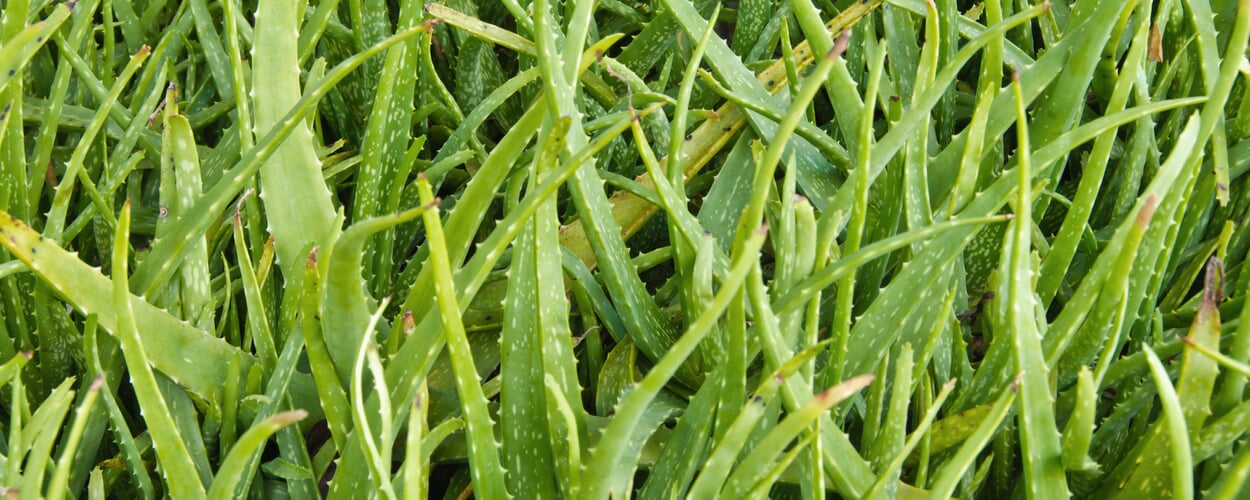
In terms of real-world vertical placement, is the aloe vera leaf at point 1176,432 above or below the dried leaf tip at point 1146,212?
below

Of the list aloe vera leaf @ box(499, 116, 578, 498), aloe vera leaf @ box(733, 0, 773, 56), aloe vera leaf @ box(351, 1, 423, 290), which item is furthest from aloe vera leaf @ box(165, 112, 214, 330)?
aloe vera leaf @ box(733, 0, 773, 56)

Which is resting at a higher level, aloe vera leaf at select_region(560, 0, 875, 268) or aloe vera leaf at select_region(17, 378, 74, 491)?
aloe vera leaf at select_region(560, 0, 875, 268)

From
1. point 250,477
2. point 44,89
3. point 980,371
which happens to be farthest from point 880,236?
point 44,89

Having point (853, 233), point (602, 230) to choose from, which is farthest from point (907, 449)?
point (602, 230)

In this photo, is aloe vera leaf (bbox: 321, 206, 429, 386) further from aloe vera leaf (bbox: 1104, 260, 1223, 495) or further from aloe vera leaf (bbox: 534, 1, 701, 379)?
aloe vera leaf (bbox: 1104, 260, 1223, 495)

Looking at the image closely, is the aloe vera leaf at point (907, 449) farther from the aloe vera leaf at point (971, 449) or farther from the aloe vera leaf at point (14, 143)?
the aloe vera leaf at point (14, 143)

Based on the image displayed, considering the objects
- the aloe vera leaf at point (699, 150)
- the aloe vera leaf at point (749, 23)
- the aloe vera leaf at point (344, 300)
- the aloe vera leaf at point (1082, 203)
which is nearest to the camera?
the aloe vera leaf at point (344, 300)

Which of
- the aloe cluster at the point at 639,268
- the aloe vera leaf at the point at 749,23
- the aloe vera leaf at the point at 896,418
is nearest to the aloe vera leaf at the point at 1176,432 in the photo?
the aloe cluster at the point at 639,268
